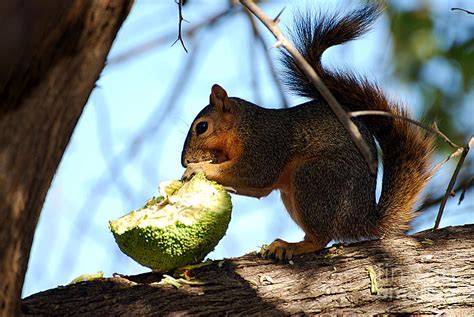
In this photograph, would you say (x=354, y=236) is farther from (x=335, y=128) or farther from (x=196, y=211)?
(x=196, y=211)

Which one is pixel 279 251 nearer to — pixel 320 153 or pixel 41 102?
pixel 320 153

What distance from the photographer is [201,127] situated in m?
3.04

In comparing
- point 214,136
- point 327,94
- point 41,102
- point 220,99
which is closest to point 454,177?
point 327,94

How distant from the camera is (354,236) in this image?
8.85 ft

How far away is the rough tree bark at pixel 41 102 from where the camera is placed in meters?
1.40

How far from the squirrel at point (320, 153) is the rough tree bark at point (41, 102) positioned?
41.0 inches

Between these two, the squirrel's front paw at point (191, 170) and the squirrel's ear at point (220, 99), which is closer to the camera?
the squirrel's front paw at point (191, 170)

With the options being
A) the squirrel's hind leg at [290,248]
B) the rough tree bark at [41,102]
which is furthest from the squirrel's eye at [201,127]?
the rough tree bark at [41,102]

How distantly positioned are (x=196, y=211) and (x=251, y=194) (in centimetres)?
69

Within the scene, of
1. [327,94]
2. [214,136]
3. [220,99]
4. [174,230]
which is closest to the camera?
[327,94]

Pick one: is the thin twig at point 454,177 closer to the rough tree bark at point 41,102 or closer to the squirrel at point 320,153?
the squirrel at point 320,153

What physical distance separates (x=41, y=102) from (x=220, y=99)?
172 cm

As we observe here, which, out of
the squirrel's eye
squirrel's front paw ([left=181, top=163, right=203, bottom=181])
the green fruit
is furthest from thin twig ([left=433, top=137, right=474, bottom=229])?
the squirrel's eye

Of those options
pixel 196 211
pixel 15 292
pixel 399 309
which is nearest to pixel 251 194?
pixel 196 211
